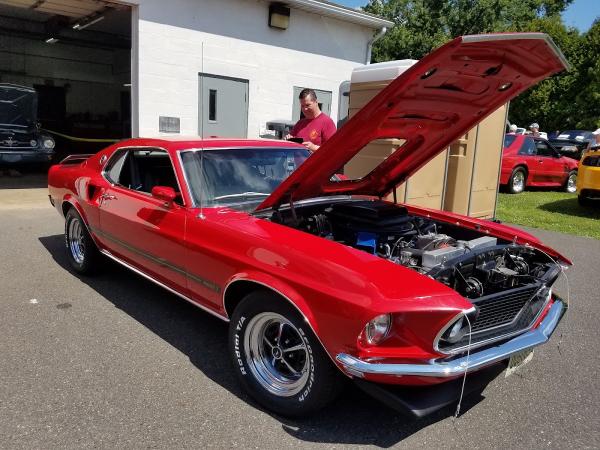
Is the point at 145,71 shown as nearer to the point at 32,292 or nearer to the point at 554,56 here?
the point at 32,292

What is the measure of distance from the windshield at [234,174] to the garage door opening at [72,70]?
1033cm

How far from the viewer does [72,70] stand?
18297mm

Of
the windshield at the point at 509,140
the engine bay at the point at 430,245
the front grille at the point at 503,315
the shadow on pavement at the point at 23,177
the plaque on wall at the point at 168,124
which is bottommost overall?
the shadow on pavement at the point at 23,177

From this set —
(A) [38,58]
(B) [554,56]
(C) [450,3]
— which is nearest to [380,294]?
(B) [554,56]

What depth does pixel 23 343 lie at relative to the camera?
3559mm

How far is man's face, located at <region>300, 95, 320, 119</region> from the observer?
5.68 m

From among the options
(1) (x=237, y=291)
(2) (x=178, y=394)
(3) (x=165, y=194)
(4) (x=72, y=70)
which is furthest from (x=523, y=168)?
(4) (x=72, y=70)

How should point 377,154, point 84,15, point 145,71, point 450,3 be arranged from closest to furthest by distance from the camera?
point 377,154
point 145,71
point 84,15
point 450,3

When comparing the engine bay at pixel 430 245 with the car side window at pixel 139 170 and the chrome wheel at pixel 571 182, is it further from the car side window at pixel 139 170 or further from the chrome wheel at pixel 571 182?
the chrome wheel at pixel 571 182

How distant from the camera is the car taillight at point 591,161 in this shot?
31.2 ft

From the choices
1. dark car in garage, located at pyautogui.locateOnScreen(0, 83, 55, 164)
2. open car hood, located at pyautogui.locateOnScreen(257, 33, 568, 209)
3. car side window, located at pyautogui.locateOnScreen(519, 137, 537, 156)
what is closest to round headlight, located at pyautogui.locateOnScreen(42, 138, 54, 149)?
dark car in garage, located at pyautogui.locateOnScreen(0, 83, 55, 164)

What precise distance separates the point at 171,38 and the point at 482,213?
650cm

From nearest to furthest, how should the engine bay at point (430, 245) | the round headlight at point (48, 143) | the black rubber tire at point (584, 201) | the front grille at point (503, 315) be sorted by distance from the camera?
1. the front grille at point (503, 315)
2. the engine bay at point (430, 245)
3. the black rubber tire at point (584, 201)
4. the round headlight at point (48, 143)

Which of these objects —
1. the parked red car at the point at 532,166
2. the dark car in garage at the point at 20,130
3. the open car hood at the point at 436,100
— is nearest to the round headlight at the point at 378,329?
the open car hood at the point at 436,100
